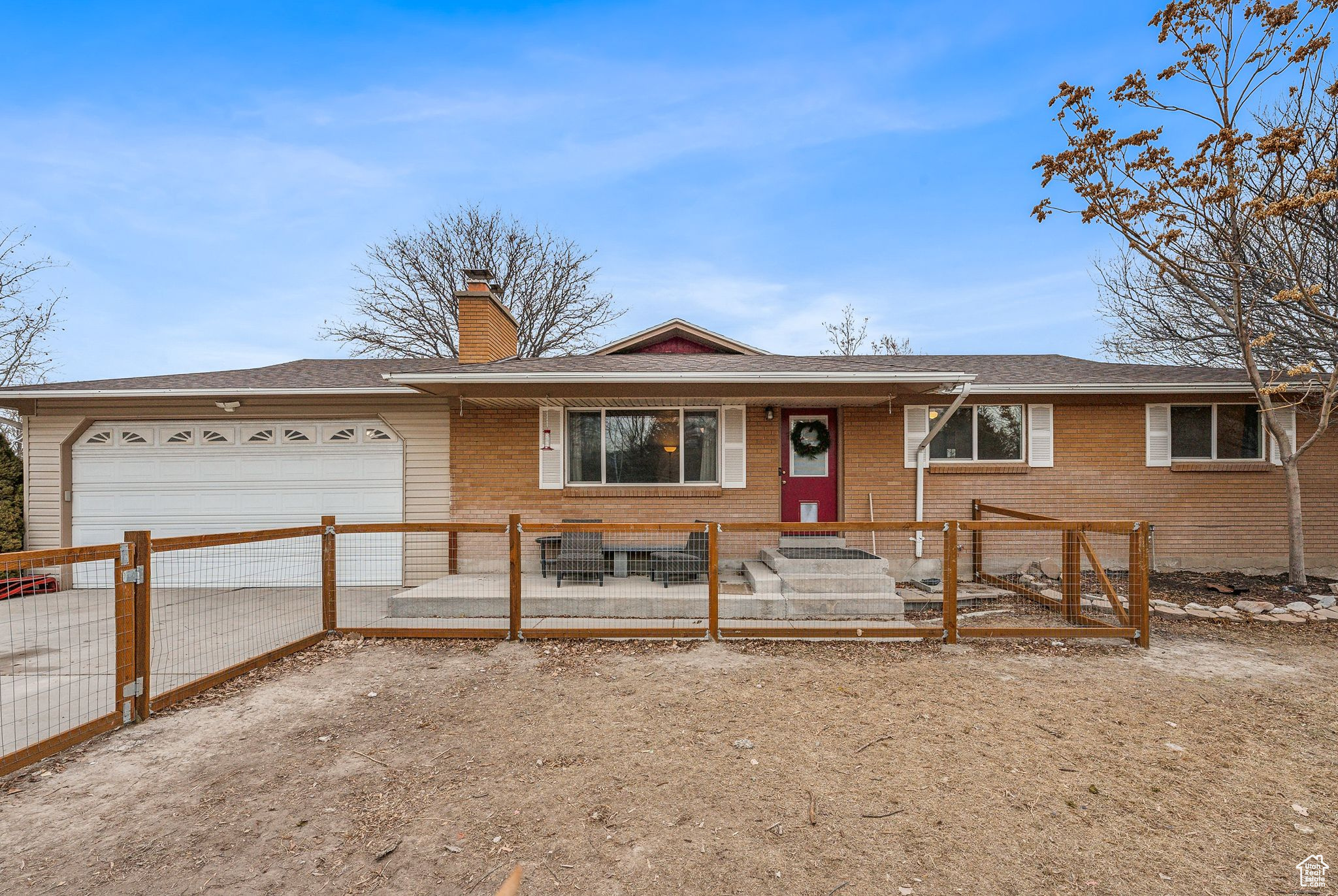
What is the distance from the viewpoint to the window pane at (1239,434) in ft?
27.8

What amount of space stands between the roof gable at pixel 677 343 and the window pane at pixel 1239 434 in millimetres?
7292

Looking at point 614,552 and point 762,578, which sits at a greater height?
point 614,552

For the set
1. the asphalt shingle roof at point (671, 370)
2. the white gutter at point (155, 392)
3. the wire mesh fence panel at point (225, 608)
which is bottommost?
the wire mesh fence panel at point (225, 608)

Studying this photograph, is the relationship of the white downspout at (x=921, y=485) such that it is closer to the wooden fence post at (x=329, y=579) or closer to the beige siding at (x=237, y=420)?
the beige siding at (x=237, y=420)

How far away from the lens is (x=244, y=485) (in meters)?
8.34

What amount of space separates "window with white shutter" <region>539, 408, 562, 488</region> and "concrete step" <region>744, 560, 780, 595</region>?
299 centimetres

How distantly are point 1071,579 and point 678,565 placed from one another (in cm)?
424

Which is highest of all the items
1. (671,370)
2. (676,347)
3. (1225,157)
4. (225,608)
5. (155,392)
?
(1225,157)

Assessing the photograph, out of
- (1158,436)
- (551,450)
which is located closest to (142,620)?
(551,450)

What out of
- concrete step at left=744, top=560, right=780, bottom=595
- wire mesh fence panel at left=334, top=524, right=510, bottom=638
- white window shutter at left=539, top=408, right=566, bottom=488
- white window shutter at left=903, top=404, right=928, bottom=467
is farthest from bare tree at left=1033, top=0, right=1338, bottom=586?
wire mesh fence panel at left=334, top=524, right=510, bottom=638

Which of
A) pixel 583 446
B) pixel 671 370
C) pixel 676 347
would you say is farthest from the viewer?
pixel 676 347

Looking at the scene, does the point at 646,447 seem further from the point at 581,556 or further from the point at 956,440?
the point at 956,440

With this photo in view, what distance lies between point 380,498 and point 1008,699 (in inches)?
315

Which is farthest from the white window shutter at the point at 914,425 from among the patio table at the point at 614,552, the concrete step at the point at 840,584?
the patio table at the point at 614,552
